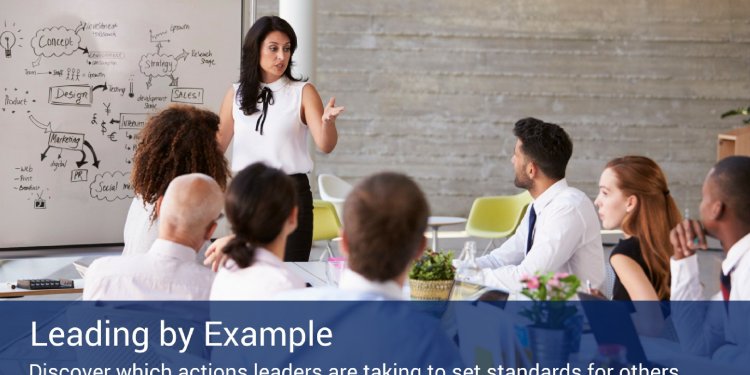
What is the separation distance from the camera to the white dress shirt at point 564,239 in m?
3.34

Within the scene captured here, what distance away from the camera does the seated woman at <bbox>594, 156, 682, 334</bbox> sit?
2.81 metres

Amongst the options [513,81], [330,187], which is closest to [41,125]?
[330,187]

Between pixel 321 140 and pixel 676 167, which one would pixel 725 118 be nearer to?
pixel 676 167

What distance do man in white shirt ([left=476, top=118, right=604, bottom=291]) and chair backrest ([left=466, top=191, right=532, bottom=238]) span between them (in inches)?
173

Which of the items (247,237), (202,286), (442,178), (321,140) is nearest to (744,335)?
(247,237)

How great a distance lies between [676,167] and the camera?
11.0 meters

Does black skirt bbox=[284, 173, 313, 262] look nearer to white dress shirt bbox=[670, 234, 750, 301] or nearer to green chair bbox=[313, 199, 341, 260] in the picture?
white dress shirt bbox=[670, 234, 750, 301]

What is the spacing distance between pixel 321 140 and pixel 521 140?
3.54ft

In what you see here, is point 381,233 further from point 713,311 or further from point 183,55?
point 183,55

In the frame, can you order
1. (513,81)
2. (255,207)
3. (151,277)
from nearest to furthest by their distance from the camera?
(255,207) < (151,277) < (513,81)

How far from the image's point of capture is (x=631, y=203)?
2869 mm

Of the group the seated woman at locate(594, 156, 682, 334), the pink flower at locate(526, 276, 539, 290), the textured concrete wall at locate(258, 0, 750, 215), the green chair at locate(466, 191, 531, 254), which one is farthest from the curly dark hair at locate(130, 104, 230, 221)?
the textured concrete wall at locate(258, 0, 750, 215)

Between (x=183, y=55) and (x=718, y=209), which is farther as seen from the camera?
(x=183, y=55)

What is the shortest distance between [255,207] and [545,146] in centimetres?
158
